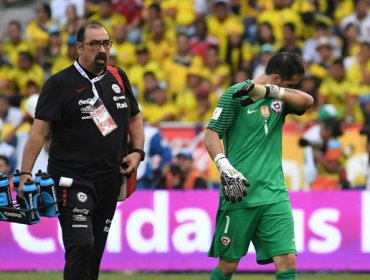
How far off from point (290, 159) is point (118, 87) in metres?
7.08

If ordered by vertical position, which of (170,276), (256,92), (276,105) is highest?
(256,92)

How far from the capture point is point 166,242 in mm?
14078

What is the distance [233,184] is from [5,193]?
1877 millimetres

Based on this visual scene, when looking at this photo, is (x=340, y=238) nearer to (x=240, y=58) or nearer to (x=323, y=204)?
(x=323, y=204)

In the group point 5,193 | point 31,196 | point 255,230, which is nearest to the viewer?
point 31,196

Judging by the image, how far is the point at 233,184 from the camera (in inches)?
352

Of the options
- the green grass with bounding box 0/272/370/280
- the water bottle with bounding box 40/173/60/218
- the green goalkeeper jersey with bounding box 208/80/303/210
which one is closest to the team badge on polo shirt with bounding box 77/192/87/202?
the water bottle with bounding box 40/173/60/218

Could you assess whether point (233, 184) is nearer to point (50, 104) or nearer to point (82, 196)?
point (82, 196)

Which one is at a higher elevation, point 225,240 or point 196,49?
point 196,49

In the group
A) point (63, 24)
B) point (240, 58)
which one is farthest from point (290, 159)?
point (63, 24)

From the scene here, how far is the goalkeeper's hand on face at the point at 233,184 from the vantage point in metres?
8.92

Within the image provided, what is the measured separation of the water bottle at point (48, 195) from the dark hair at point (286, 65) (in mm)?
2090

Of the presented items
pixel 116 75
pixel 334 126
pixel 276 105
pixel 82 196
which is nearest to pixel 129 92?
pixel 116 75

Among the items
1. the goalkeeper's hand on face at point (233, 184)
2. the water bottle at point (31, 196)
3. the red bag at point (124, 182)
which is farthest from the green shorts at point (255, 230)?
the water bottle at point (31, 196)
